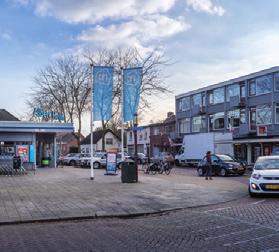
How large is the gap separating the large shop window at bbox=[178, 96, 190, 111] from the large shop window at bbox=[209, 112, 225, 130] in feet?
23.0

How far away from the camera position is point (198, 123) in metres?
62.3

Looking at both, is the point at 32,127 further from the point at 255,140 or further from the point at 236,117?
the point at 236,117

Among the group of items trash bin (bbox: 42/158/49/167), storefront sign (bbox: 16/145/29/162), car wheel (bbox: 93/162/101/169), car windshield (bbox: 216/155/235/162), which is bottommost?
car wheel (bbox: 93/162/101/169)

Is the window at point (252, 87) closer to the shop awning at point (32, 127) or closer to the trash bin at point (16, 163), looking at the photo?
the shop awning at point (32, 127)

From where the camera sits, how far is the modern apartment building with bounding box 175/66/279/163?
1811 inches

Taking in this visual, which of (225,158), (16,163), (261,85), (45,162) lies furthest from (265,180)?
(261,85)

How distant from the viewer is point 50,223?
11.1 metres

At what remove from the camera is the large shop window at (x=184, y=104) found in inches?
2576

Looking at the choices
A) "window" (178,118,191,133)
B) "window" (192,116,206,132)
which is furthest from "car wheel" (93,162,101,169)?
"window" (178,118,191,133)

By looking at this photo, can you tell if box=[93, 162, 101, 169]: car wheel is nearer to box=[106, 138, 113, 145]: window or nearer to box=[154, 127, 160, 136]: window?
box=[154, 127, 160, 136]: window

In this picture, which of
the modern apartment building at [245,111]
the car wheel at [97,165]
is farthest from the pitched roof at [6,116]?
the car wheel at [97,165]

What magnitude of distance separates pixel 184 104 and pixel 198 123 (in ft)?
17.8

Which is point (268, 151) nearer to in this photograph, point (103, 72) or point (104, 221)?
point (103, 72)

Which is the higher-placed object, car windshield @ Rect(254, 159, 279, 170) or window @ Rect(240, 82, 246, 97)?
window @ Rect(240, 82, 246, 97)
